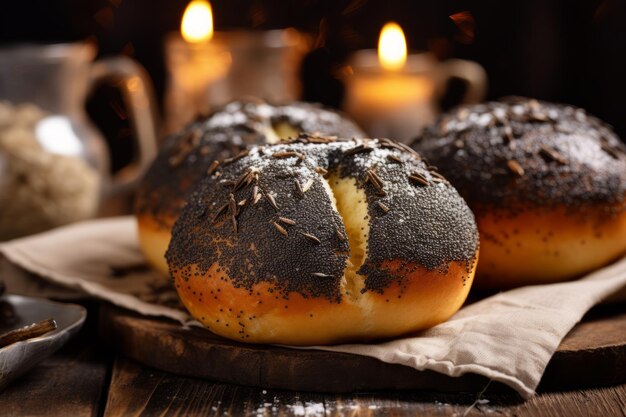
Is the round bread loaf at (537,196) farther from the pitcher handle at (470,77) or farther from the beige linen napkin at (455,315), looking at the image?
the pitcher handle at (470,77)

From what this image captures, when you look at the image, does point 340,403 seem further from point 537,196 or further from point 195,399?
point 537,196

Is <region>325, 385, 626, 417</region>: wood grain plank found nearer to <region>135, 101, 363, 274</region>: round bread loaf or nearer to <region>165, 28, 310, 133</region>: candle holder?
<region>135, 101, 363, 274</region>: round bread loaf

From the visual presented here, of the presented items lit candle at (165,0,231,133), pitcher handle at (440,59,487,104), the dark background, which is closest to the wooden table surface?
lit candle at (165,0,231,133)

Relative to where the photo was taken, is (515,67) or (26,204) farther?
(515,67)

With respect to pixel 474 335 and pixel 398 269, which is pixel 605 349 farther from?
pixel 398 269

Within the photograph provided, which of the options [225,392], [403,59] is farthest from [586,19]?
[225,392]

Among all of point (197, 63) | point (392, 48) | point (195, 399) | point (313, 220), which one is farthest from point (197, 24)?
point (195, 399)
